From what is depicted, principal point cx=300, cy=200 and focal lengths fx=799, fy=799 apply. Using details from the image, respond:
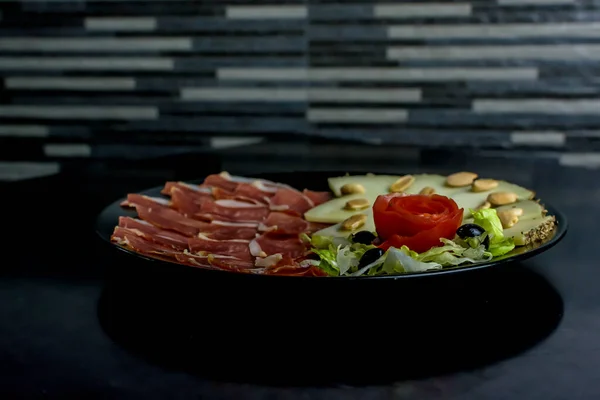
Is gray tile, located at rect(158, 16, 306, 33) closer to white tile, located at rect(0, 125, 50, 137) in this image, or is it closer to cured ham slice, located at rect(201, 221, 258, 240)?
white tile, located at rect(0, 125, 50, 137)

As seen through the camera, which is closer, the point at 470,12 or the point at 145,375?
the point at 145,375

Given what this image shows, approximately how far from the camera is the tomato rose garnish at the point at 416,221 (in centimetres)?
100

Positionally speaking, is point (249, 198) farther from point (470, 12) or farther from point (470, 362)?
point (470, 12)

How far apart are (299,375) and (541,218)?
18.3 inches

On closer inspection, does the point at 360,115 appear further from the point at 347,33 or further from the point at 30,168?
the point at 30,168

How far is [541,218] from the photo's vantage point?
3.53 ft

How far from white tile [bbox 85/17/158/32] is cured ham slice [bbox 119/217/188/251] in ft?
4.31

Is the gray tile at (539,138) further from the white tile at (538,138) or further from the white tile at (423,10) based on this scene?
the white tile at (423,10)

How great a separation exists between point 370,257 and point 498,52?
57.0 inches

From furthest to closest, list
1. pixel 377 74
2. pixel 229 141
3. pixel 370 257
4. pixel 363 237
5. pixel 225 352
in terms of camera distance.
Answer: pixel 229 141, pixel 377 74, pixel 363 237, pixel 370 257, pixel 225 352

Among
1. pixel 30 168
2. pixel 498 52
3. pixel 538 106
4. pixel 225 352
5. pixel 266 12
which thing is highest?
pixel 266 12

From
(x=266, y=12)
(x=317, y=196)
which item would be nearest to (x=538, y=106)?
(x=266, y=12)

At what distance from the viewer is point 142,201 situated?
1233 millimetres

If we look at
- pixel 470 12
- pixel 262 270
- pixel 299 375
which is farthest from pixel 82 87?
pixel 299 375
